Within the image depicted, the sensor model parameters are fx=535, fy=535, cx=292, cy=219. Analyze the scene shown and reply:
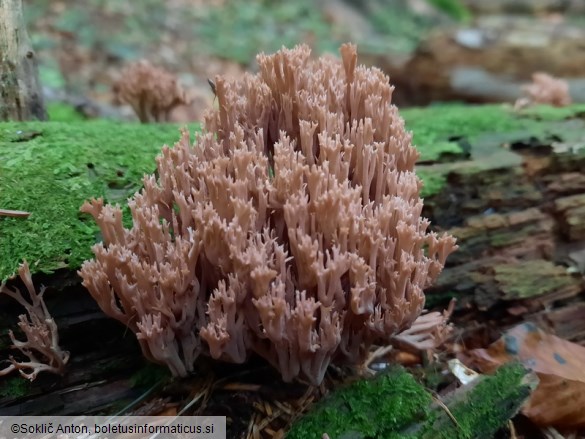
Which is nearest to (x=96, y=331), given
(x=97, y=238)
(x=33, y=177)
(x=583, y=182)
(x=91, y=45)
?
(x=97, y=238)

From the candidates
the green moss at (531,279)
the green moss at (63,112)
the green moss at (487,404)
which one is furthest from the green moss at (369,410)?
the green moss at (63,112)

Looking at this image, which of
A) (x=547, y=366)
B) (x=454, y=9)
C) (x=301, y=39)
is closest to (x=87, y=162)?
(x=547, y=366)

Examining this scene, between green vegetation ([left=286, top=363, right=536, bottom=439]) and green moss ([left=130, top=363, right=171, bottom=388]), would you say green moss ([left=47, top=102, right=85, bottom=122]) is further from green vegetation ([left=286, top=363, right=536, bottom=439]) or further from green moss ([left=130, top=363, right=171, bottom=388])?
green vegetation ([left=286, top=363, right=536, bottom=439])

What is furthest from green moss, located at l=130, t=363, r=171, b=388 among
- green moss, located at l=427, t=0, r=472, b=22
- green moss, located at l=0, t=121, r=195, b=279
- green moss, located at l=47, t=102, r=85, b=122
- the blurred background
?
green moss, located at l=427, t=0, r=472, b=22

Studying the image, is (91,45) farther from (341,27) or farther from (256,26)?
(341,27)

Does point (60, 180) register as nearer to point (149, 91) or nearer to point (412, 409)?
point (149, 91)
